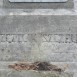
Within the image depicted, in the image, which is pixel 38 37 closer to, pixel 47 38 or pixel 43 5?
pixel 47 38

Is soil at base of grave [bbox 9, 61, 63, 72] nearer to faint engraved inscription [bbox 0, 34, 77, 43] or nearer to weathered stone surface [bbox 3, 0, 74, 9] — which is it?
faint engraved inscription [bbox 0, 34, 77, 43]

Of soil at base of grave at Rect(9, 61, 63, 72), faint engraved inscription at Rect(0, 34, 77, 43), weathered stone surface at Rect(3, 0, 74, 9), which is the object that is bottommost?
soil at base of grave at Rect(9, 61, 63, 72)

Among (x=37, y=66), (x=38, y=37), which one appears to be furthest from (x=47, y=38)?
(x=37, y=66)

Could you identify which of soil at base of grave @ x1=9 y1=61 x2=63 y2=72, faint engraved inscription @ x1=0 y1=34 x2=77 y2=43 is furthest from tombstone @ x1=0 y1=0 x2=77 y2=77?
soil at base of grave @ x1=9 y1=61 x2=63 y2=72

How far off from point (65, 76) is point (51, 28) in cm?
103

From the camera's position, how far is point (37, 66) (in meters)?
5.25

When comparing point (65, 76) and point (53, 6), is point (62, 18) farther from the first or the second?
point (65, 76)

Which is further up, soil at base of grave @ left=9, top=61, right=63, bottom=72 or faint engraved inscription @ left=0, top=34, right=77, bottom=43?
faint engraved inscription @ left=0, top=34, right=77, bottom=43

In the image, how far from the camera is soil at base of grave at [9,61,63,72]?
17.1 feet

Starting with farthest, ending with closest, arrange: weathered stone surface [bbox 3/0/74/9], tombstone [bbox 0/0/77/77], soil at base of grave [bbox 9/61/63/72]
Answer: weathered stone surface [bbox 3/0/74/9], tombstone [bbox 0/0/77/77], soil at base of grave [bbox 9/61/63/72]

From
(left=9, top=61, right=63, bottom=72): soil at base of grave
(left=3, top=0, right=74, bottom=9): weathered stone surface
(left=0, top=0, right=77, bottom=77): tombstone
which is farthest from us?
(left=3, top=0, right=74, bottom=9): weathered stone surface

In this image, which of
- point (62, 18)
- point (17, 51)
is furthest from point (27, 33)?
point (62, 18)

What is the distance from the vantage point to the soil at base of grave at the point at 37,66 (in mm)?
5200

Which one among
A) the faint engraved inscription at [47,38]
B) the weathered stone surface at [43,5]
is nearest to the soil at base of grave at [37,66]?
the faint engraved inscription at [47,38]
